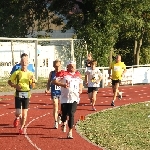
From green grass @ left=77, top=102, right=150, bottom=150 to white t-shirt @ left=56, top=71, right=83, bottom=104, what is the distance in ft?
3.56

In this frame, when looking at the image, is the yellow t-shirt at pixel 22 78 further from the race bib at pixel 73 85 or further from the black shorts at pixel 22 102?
the race bib at pixel 73 85

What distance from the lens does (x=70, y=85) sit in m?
12.3

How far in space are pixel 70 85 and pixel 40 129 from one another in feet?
6.71

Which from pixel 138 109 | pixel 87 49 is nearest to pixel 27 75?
pixel 138 109

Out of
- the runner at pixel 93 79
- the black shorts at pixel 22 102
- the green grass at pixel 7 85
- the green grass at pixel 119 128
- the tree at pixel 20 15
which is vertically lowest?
the green grass at pixel 119 128

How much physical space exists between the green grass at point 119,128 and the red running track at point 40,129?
45cm

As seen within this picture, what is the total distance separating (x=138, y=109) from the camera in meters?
18.9

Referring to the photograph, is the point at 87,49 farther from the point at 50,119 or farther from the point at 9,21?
the point at 50,119

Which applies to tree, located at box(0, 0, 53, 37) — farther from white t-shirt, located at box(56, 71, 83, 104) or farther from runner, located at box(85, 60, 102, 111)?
white t-shirt, located at box(56, 71, 83, 104)

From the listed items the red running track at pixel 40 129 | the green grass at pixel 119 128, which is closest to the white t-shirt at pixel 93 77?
the red running track at pixel 40 129

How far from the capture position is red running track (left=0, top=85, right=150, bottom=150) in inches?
451

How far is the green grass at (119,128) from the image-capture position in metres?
11.8

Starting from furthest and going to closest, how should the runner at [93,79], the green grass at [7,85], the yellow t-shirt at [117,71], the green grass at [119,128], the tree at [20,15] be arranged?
the tree at [20,15], the green grass at [7,85], the yellow t-shirt at [117,71], the runner at [93,79], the green grass at [119,128]

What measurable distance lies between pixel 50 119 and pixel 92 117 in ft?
4.75
